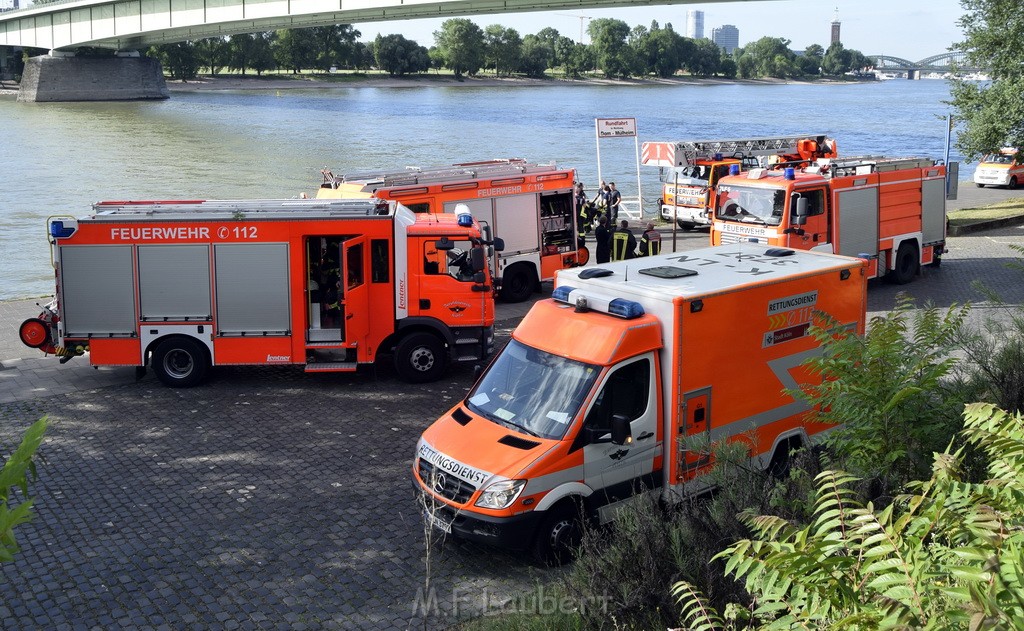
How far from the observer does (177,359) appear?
12.7 metres

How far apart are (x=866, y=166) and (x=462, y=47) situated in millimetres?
109244

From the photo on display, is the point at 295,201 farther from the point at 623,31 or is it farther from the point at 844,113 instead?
the point at 623,31

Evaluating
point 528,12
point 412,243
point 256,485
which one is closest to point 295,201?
point 412,243

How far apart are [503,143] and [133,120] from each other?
26290mm

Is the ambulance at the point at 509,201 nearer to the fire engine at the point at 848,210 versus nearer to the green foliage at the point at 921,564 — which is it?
the fire engine at the point at 848,210

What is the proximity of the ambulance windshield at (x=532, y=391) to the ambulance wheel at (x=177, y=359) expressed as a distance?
5344 mm

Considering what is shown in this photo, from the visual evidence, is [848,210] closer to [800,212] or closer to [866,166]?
[866,166]

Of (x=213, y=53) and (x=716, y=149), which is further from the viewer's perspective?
(x=213, y=53)

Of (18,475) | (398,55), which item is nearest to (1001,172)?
(18,475)

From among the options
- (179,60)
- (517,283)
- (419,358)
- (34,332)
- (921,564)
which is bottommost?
(419,358)

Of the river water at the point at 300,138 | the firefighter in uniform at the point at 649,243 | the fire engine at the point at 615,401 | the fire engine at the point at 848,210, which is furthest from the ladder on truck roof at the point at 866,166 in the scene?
the river water at the point at 300,138

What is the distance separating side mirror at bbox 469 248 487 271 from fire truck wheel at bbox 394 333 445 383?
42.3 inches

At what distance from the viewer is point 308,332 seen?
12750mm

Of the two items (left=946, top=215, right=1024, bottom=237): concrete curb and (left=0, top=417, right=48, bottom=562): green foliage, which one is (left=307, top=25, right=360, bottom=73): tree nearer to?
(left=946, top=215, right=1024, bottom=237): concrete curb
